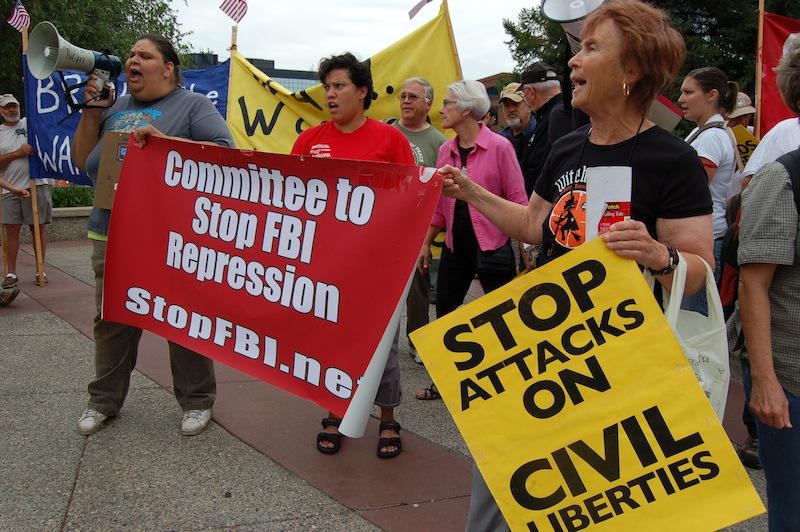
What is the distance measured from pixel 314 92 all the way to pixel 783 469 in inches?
204

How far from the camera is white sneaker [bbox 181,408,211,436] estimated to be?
371 centimetres

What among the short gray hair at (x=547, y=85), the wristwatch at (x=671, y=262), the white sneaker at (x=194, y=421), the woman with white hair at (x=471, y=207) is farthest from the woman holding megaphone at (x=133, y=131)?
the wristwatch at (x=671, y=262)

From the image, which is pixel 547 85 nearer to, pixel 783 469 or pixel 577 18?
pixel 577 18

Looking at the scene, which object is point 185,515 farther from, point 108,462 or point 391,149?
point 391,149

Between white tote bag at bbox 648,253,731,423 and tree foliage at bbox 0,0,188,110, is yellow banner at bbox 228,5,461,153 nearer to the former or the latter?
white tote bag at bbox 648,253,731,423

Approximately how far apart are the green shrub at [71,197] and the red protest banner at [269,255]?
407 inches

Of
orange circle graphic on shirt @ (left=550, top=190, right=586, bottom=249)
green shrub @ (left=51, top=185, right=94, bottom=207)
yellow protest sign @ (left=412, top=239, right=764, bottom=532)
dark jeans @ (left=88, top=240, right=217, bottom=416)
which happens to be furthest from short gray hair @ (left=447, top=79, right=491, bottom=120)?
green shrub @ (left=51, top=185, right=94, bottom=207)

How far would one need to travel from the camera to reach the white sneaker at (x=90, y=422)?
3666 millimetres

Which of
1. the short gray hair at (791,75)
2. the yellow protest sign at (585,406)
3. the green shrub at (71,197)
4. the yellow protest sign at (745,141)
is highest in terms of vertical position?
the short gray hair at (791,75)

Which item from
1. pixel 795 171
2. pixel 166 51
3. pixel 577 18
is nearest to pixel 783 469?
pixel 795 171

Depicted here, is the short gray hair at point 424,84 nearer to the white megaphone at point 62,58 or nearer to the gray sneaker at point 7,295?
the white megaphone at point 62,58

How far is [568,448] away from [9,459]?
288 cm

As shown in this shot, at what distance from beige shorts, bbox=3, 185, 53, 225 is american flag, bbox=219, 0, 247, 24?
9.38 ft

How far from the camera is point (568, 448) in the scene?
175 centimetres
